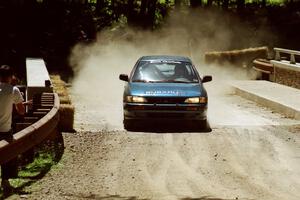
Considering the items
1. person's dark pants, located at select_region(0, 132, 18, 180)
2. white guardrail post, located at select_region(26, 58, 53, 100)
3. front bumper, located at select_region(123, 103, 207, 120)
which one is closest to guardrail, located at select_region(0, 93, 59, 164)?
person's dark pants, located at select_region(0, 132, 18, 180)

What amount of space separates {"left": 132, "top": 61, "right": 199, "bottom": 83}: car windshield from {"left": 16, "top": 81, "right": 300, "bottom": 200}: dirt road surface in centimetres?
127

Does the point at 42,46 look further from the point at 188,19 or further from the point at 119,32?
the point at 188,19

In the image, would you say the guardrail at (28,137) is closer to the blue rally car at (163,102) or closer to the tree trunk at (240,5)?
the blue rally car at (163,102)

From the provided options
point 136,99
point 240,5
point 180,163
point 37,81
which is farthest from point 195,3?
point 180,163

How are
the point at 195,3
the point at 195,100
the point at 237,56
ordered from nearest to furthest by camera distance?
the point at 195,100 < the point at 237,56 < the point at 195,3

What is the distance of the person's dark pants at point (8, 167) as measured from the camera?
8023 millimetres

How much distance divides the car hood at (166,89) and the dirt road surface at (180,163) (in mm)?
889

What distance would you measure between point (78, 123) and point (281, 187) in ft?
22.7

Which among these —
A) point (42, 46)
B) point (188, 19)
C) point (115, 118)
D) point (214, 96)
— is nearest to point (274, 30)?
point (188, 19)

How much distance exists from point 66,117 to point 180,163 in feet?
12.0

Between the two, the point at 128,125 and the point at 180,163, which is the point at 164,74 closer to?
the point at 128,125

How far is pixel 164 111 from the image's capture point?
1352cm

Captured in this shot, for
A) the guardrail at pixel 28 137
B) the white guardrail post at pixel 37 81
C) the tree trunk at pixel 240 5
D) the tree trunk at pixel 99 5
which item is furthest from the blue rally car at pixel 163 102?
the tree trunk at pixel 240 5

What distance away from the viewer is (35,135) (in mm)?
8906
